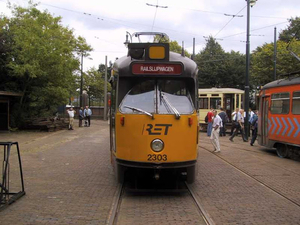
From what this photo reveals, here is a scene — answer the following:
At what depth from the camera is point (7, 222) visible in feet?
16.5

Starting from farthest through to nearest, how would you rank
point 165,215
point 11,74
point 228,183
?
point 11,74, point 228,183, point 165,215

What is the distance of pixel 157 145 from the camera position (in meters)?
6.13

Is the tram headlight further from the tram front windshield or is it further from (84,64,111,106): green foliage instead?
(84,64,111,106): green foliage

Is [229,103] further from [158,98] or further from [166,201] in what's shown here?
[166,201]

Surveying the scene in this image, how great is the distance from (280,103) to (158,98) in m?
7.77

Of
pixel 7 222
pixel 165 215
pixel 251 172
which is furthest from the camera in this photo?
pixel 251 172

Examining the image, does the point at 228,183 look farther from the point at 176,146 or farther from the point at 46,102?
the point at 46,102

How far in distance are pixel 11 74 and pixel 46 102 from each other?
3.11m

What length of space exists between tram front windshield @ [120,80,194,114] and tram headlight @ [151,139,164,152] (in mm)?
628

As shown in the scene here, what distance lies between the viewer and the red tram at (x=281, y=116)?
456 inches

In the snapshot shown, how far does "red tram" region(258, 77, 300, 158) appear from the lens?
11570mm

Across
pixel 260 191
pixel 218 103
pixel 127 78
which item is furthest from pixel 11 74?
pixel 260 191

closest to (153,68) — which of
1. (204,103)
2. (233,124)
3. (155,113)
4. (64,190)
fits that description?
(155,113)

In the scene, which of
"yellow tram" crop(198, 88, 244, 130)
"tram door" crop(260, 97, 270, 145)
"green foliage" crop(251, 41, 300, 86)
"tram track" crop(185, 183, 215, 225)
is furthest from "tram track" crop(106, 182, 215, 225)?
"green foliage" crop(251, 41, 300, 86)
